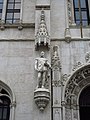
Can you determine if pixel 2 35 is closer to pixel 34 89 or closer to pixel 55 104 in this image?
pixel 34 89

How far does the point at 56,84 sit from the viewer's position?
1465 centimetres

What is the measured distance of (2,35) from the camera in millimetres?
17219

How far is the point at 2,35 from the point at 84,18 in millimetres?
6307

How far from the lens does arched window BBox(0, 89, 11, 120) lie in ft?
48.9

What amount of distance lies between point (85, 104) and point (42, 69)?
11.8ft

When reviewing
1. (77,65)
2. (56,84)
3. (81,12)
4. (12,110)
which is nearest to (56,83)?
(56,84)

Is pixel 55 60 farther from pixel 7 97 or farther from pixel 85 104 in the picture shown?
pixel 7 97

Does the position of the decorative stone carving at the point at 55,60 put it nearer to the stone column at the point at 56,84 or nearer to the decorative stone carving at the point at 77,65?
the stone column at the point at 56,84

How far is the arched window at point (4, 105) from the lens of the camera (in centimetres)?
1491

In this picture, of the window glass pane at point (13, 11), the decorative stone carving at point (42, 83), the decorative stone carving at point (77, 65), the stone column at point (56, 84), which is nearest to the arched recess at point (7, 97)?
the decorative stone carving at point (42, 83)

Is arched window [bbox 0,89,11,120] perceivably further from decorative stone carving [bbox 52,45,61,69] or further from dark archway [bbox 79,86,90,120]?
dark archway [bbox 79,86,90,120]

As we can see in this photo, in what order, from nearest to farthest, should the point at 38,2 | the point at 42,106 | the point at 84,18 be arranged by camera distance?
the point at 42,106 → the point at 38,2 → the point at 84,18

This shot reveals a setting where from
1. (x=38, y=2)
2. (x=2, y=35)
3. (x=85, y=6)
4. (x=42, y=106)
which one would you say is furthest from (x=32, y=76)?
(x=85, y=6)

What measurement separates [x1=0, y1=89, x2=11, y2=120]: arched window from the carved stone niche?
7.59 ft
